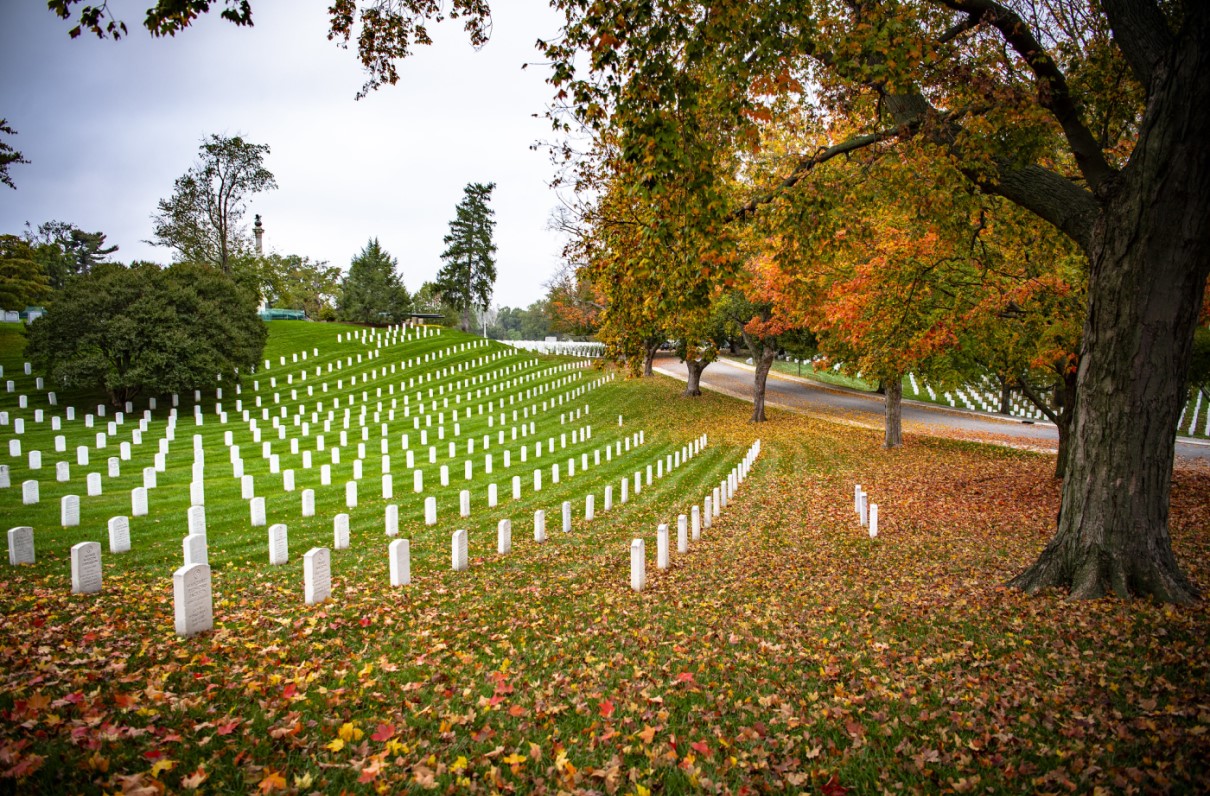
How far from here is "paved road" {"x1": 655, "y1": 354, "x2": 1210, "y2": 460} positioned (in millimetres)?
25219

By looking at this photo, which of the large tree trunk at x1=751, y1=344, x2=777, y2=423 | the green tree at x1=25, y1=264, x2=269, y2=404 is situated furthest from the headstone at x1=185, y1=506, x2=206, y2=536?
the large tree trunk at x1=751, y1=344, x2=777, y2=423

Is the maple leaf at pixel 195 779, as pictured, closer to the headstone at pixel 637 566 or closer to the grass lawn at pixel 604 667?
the grass lawn at pixel 604 667

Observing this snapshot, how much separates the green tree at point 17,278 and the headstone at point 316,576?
2352 inches

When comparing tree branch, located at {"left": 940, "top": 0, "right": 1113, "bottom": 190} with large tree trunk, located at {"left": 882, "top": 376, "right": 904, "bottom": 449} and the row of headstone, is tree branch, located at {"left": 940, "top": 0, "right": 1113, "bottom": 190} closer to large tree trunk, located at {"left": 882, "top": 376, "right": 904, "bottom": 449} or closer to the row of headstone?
the row of headstone

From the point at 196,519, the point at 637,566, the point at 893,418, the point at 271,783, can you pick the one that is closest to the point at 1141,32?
the point at 637,566

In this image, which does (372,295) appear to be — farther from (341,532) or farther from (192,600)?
(192,600)

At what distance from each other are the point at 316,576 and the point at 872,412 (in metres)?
32.5

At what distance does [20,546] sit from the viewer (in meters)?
8.42

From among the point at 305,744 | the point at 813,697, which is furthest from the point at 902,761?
the point at 305,744

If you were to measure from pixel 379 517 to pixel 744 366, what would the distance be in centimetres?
4709

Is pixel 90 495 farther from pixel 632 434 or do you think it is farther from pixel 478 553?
pixel 632 434

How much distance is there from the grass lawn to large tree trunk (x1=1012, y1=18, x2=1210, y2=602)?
646mm

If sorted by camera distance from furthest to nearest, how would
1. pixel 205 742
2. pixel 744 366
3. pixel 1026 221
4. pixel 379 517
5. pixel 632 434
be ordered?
pixel 744 366
pixel 632 434
pixel 379 517
pixel 1026 221
pixel 205 742

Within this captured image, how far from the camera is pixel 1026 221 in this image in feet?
34.8
